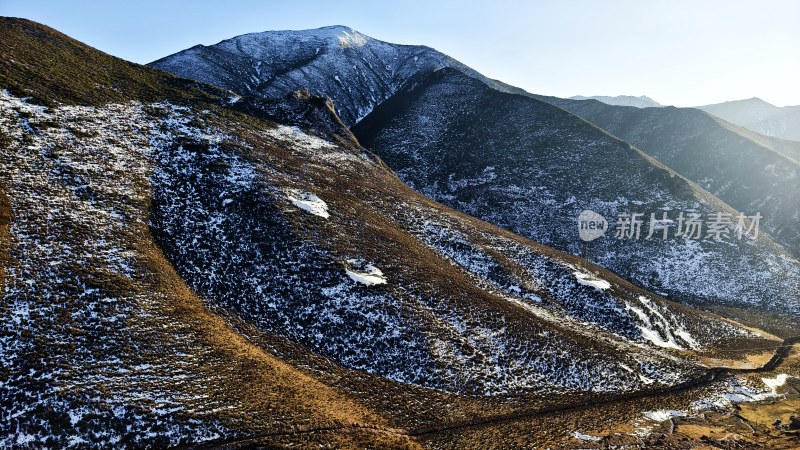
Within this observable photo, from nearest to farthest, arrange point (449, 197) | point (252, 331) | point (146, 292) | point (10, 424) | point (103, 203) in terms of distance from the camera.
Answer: point (10, 424), point (146, 292), point (252, 331), point (103, 203), point (449, 197)

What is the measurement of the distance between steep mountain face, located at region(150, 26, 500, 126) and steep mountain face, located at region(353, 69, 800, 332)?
2537 centimetres

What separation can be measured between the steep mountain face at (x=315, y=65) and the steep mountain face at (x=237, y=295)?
6598 centimetres

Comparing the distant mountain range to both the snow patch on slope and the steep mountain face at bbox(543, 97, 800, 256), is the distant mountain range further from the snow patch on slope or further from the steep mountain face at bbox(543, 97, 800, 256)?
the snow patch on slope

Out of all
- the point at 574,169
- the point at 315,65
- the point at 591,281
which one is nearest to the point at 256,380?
the point at 591,281

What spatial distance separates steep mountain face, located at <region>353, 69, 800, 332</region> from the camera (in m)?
48.0

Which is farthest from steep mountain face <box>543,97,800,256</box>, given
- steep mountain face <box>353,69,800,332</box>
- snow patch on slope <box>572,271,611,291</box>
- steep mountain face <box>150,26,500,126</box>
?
steep mountain face <box>150,26,500,126</box>

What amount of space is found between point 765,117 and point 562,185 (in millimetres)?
182865

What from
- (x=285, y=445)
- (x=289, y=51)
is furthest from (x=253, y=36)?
(x=285, y=445)

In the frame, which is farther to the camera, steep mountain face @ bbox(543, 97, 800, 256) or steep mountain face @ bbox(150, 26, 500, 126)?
steep mountain face @ bbox(150, 26, 500, 126)

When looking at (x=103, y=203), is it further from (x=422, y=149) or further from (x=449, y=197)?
(x=422, y=149)

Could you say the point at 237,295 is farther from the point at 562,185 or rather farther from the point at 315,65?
the point at 315,65

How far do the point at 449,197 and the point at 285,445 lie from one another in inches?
2112

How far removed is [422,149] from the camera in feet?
270

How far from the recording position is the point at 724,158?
85625 mm
